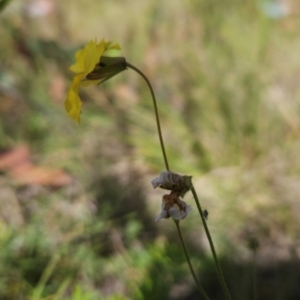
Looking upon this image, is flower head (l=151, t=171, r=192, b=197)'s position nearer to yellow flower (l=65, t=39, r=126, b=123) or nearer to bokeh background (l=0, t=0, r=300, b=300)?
yellow flower (l=65, t=39, r=126, b=123)

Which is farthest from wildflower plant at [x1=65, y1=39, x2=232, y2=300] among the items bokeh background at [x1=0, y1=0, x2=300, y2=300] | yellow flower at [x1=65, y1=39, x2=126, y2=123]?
bokeh background at [x1=0, y1=0, x2=300, y2=300]

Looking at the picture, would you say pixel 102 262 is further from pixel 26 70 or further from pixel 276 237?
pixel 26 70

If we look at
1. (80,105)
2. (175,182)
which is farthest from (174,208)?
(80,105)

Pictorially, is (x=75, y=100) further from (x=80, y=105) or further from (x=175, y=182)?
(x=175, y=182)

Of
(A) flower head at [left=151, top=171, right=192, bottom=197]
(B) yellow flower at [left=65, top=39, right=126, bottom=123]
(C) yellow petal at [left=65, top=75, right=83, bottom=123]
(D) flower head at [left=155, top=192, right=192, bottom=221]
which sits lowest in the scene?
(D) flower head at [left=155, top=192, right=192, bottom=221]

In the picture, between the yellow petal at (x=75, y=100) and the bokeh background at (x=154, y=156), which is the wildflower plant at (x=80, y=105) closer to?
the yellow petal at (x=75, y=100)

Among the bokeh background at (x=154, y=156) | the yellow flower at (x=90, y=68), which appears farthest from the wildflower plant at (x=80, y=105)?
the bokeh background at (x=154, y=156)
